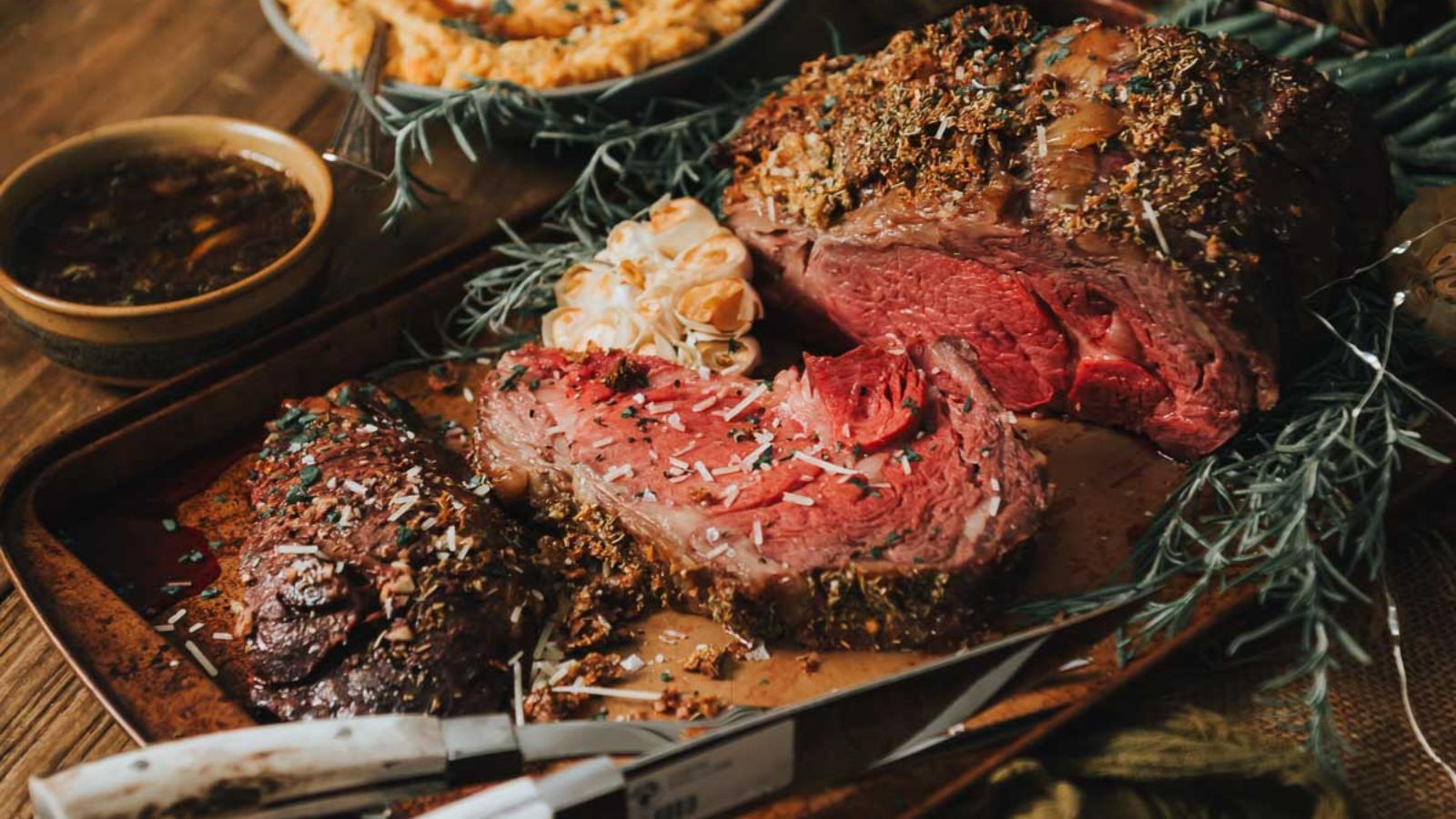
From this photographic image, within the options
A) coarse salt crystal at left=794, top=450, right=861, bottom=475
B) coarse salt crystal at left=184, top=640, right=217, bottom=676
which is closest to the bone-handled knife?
coarse salt crystal at left=184, top=640, right=217, bottom=676

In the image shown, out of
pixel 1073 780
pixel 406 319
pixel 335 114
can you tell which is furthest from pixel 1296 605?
pixel 335 114

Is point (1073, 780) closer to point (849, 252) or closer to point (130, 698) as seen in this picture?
point (849, 252)

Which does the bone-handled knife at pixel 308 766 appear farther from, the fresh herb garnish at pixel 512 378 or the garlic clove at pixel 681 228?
the garlic clove at pixel 681 228

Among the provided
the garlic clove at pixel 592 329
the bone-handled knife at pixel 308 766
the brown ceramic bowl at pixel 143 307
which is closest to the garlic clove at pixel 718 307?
the garlic clove at pixel 592 329

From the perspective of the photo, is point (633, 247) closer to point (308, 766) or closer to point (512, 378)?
point (512, 378)

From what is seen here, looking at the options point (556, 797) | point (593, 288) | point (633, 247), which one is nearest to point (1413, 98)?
point (633, 247)

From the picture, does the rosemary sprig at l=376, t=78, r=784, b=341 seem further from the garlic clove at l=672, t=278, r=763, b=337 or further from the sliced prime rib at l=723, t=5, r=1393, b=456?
the sliced prime rib at l=723, t=5, r=1393, b=456
